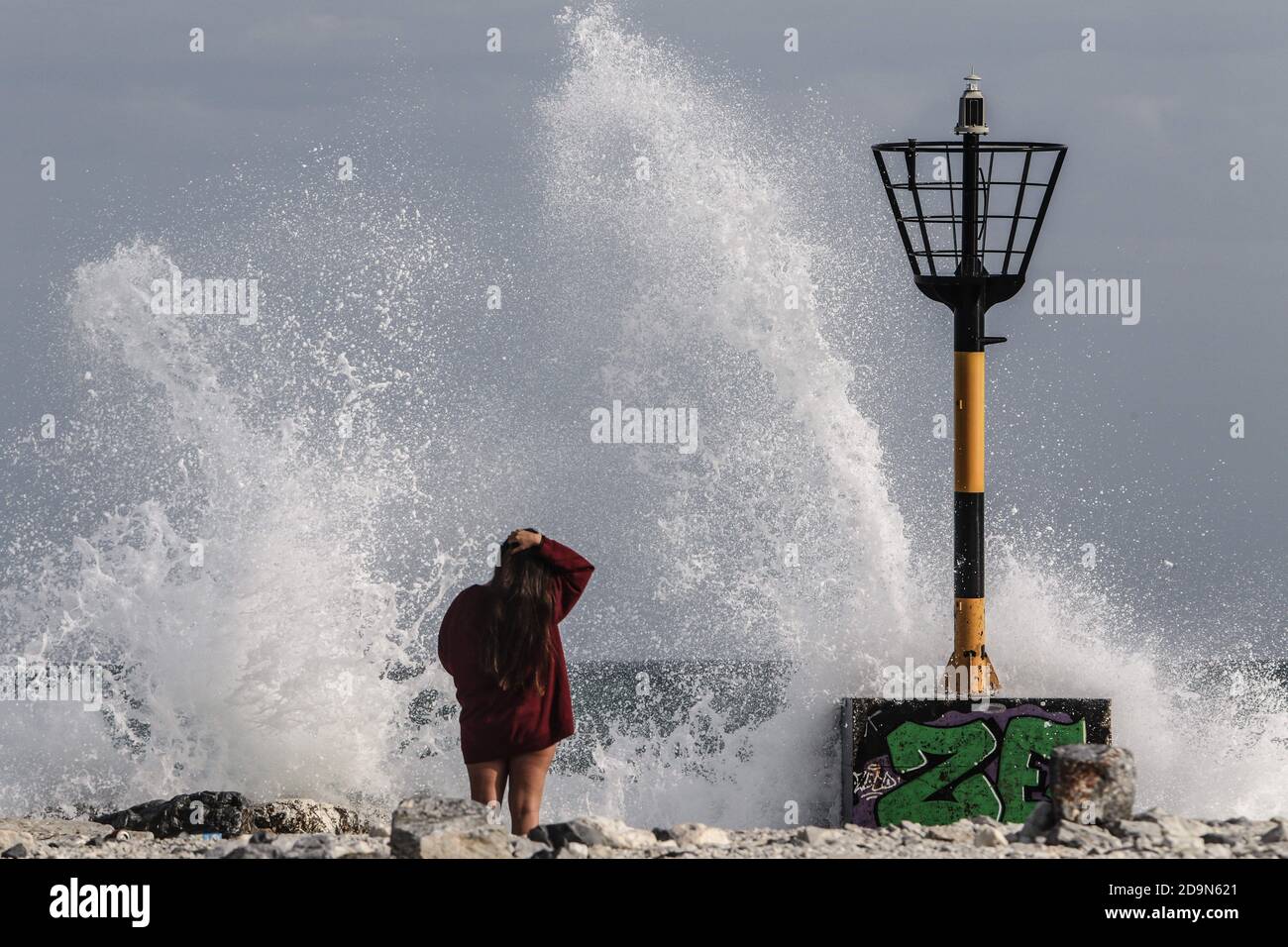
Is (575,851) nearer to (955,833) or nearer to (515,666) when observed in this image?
(515,666)

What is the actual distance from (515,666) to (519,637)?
140mm

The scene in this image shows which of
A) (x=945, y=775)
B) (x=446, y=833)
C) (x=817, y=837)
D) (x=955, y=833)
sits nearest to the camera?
(x=446, y=833)

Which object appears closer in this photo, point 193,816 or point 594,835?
point 594,835

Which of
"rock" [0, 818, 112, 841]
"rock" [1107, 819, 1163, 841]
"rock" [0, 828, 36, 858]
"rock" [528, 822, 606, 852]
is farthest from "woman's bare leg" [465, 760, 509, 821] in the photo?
"rock" [0, 818, 112, 841]

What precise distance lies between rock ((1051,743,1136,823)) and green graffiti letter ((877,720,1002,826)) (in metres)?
3.27

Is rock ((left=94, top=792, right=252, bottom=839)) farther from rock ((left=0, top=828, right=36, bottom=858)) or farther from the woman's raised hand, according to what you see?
the woman's raised hand

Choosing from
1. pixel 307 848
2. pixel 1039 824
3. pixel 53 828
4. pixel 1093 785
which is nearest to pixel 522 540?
pixel 307 848

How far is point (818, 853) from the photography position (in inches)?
298

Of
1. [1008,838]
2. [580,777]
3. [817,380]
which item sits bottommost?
[580,777]

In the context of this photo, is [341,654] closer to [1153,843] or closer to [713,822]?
[713,822]

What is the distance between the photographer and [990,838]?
26.1 feet

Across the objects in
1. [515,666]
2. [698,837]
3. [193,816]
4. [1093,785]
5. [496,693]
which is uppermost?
[515,666]
